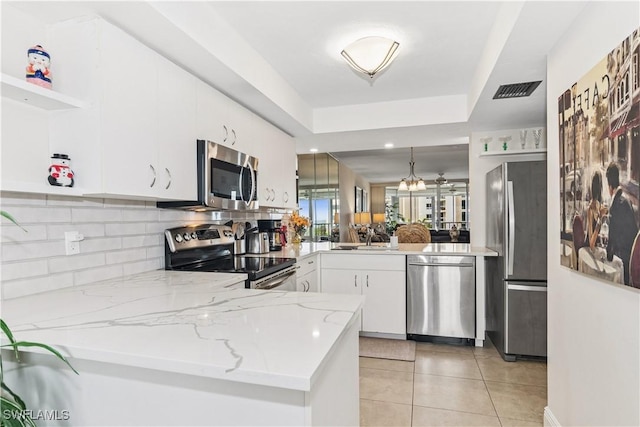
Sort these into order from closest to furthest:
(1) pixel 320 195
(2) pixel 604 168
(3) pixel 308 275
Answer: (2) pixel 604 168 → (3) pixel 308 275 → (1) pixel 320 195

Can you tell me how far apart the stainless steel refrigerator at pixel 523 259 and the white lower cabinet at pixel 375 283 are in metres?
0.91

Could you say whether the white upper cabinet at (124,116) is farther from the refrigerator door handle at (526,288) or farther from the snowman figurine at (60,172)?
the refrigerator door handle at (526,288)

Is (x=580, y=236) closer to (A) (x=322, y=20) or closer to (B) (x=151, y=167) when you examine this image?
(A) (x=322, y=20)

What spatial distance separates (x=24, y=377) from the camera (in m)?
1.15

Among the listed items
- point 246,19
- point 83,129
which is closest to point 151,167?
point 83,129

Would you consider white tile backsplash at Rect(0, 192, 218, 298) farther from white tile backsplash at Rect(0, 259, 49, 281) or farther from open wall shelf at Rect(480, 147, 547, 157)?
open wall shelf at Rect(480, 147, 547, 157)

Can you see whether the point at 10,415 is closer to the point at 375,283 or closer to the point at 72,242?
the point at 72,242

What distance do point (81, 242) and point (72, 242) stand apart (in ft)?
0.18

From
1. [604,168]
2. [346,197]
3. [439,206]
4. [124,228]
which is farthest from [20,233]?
[439,206]

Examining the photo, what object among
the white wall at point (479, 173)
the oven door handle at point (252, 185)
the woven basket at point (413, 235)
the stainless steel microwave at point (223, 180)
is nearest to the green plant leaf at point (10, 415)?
the stainless steel microwave at point (223, 180)

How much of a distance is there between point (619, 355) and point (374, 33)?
1999 mm

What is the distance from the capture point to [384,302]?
3607mm

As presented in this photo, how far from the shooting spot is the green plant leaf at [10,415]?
0.92 m

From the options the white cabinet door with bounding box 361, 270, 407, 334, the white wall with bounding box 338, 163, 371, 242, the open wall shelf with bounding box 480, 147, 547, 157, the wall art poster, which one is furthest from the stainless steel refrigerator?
the white wall with bounding box 338, 163, 371, 242
